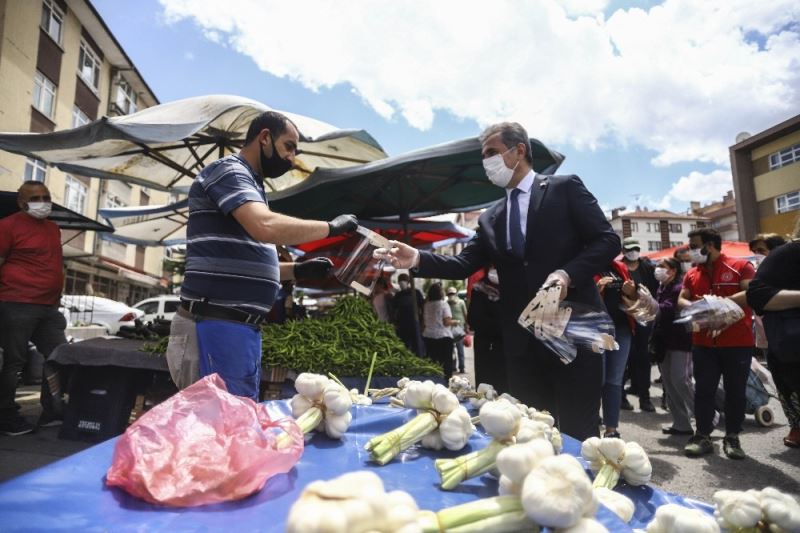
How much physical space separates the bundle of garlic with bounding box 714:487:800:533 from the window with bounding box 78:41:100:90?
27.6 m

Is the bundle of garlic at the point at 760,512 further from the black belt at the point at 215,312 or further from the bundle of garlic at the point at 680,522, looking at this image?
the black belt at the point at 215,312

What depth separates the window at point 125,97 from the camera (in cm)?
2569

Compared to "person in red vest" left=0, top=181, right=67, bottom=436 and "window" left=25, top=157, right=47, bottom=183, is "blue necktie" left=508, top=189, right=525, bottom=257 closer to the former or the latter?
"person in red vest" left=0, top=181, right=67, bottom=436

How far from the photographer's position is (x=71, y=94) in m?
20.6

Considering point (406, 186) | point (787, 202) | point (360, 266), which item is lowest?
point (360, 266)

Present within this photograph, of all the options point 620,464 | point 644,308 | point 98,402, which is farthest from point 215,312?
point 98,402

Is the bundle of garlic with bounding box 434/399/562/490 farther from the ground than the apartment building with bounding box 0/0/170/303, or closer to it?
closer to it

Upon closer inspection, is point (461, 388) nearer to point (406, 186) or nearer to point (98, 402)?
point (98, 402)

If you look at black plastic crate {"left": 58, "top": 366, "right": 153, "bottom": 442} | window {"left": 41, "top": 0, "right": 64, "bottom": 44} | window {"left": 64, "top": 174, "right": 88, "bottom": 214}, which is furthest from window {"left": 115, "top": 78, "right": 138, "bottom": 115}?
black plastic crate {"left": 58, "top": 366, "right": 153, "bottom": 442}

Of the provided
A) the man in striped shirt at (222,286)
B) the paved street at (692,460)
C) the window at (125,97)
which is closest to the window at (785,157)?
the paved street at (692,460)

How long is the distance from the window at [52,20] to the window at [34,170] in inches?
211

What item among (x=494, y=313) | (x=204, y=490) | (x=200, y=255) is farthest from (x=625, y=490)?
(x=494, y=313)

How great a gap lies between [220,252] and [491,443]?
1.54 meters

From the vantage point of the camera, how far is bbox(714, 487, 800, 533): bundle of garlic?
0.92 metres
